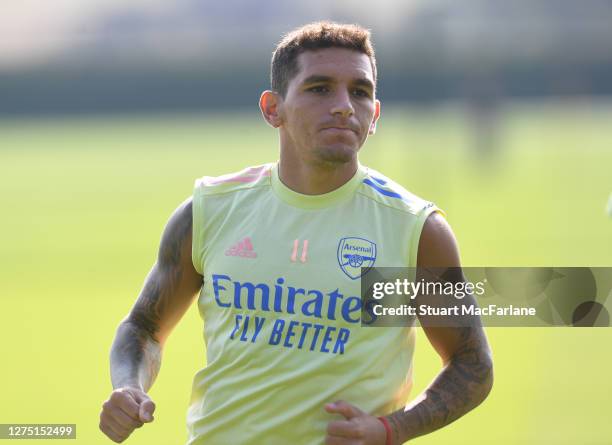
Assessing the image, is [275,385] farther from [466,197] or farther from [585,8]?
[585,8]

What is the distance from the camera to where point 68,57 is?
8312cm

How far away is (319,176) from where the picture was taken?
4.12 metres

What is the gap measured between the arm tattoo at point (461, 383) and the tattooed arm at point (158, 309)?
0.98 m

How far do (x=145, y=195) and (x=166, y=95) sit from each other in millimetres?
40197

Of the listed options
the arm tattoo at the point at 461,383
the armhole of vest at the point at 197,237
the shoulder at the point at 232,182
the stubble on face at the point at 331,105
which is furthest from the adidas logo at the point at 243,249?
the arm tattoo at the point at 461,383

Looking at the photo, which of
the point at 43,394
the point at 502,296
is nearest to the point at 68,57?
the point at 43,394

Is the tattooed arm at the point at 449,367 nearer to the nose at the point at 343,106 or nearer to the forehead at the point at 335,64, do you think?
the nose at the point at 343,106

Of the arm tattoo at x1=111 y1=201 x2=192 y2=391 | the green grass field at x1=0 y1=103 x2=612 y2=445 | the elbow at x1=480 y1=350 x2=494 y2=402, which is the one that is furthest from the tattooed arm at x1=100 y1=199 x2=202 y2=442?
the green grass field at x1=0 y1=103 x2=612 y2=445

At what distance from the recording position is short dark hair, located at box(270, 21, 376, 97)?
412 centimetres

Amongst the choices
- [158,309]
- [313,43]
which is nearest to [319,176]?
[313,43]

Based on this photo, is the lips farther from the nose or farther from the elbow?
the elbow

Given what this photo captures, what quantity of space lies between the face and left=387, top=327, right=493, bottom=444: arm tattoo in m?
0.77

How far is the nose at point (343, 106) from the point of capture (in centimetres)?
398

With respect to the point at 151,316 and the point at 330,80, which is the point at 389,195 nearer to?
the point at 330,80
